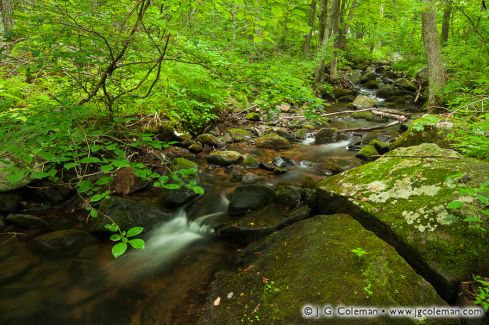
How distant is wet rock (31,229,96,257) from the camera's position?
16.0ft

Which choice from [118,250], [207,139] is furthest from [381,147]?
[118,250]

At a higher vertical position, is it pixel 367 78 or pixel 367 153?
pixel 367 78

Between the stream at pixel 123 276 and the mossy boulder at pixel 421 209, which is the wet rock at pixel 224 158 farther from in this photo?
the mossy boulder at pixel 421 209

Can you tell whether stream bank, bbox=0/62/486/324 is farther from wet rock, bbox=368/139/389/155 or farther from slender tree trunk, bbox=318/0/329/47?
slender tree trunk, bbox=318/0/329/47

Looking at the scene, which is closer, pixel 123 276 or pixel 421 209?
pixel 421 209

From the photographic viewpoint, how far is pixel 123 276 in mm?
4477

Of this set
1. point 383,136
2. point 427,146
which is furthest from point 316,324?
point 383,136

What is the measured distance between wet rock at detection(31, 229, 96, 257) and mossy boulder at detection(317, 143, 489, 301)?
414cm

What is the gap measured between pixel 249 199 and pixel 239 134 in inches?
196

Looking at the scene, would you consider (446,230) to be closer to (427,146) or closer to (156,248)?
(427,146)

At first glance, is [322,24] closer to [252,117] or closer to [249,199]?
[252,117]

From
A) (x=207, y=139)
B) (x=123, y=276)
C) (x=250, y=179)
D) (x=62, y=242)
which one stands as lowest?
(x=123, y=276)

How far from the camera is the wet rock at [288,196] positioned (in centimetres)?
552

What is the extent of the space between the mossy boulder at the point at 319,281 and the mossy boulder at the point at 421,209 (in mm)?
311
